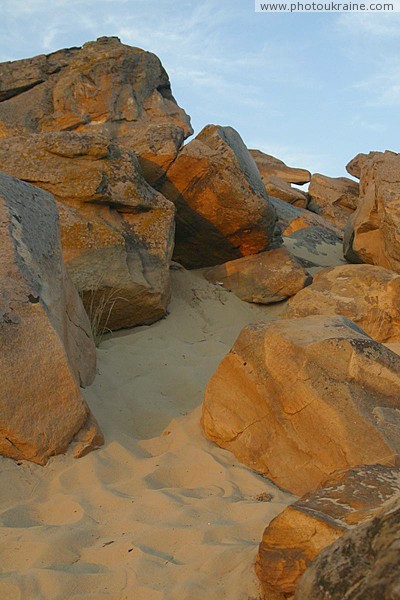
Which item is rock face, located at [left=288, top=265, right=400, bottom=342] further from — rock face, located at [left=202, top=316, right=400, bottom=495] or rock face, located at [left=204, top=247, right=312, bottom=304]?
rock face, located at [left=202, top=316, right=400, bottom=495]

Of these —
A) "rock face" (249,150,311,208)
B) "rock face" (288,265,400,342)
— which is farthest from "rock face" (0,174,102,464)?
"rock face" (249,150,311,208)

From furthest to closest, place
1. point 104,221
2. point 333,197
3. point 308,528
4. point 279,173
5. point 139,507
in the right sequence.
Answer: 1. point 279,173
2. point 333,197
3. point 104,221
4. point 139,507
5. point 308,528

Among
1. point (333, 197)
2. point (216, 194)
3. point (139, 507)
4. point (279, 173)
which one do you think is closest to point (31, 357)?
point (139, 507)

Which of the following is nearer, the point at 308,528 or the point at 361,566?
the point at 361,566

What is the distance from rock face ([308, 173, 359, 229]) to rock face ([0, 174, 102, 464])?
366 inches

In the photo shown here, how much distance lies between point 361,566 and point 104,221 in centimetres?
463

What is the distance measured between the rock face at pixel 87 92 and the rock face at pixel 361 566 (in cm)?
953

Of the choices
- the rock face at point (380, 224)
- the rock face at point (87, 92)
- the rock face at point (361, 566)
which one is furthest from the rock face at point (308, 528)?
the rock face at point (87, 92)

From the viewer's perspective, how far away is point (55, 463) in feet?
10.5

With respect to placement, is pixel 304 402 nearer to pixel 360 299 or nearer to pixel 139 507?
pixel 139 507

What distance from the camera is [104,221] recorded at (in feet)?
18.8

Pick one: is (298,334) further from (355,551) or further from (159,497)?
(355,551)

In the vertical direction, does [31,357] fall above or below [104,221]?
below

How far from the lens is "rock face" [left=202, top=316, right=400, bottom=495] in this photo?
3131mm
